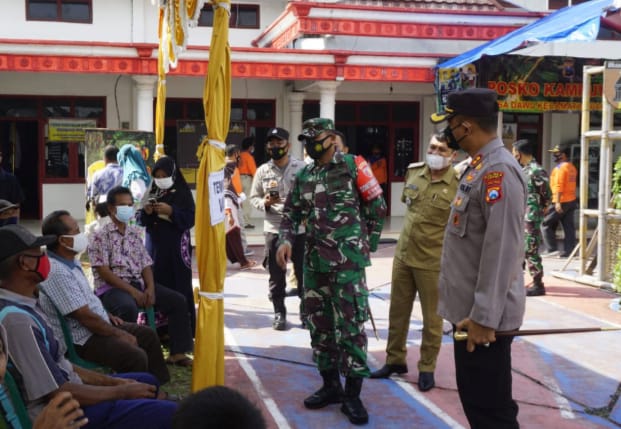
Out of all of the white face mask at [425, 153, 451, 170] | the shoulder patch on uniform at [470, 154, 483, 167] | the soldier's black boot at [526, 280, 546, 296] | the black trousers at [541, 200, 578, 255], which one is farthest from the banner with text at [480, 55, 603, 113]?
the shoulder patch on uniform at [470, 154, 483, 167]

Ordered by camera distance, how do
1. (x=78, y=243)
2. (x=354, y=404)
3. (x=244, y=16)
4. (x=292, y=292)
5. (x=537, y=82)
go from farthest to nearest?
(x=244, y=16) → (x=537, y=82) → (x=292, y=292) → (x=354, y=404) → (x=78, y=243)

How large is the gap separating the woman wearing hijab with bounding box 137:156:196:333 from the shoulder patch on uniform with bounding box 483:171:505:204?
3403 millimetres

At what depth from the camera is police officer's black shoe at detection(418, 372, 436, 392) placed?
5242 mm

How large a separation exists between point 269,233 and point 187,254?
108cm

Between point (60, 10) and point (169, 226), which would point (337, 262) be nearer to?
point (169, 226)

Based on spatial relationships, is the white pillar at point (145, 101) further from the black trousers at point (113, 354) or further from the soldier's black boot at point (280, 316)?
the black trousers at point (113, 354)

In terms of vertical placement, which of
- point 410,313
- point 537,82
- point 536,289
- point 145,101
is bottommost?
point 536,289

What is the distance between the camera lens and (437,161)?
17.2 ft

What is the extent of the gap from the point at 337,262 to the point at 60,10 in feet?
42.8

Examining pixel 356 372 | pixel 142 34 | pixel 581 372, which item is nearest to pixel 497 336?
pixel 356 372

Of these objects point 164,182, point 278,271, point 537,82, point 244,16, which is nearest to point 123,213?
point 164,182

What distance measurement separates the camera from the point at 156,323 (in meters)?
6.24

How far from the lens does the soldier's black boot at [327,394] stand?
16.0ft

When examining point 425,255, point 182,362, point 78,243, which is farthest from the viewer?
point 182,362
